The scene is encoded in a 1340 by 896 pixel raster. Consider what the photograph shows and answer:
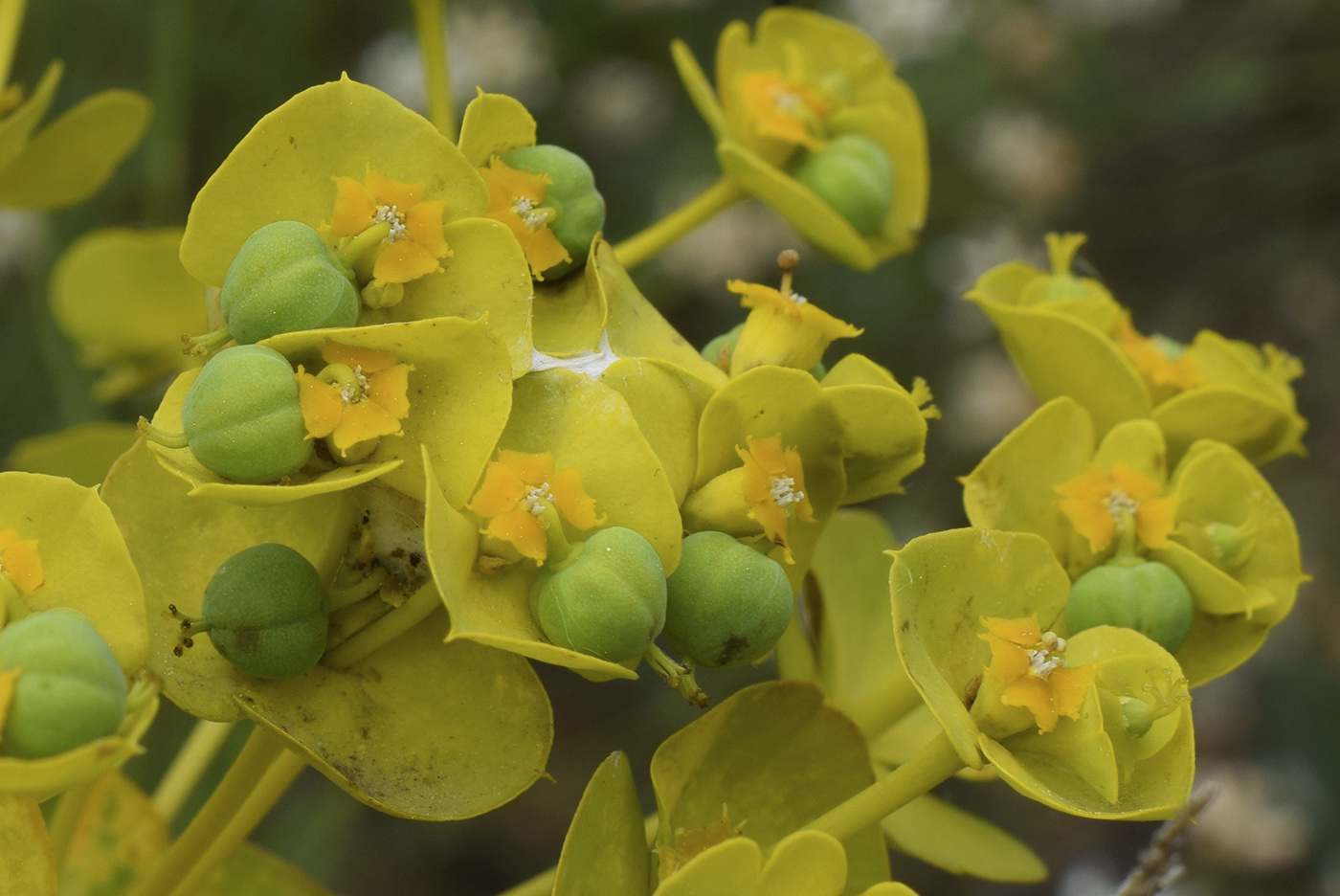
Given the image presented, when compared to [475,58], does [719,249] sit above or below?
below

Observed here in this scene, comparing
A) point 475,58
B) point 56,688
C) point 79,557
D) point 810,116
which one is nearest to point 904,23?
point 475,58

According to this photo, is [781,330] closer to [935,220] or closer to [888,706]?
[888,706]

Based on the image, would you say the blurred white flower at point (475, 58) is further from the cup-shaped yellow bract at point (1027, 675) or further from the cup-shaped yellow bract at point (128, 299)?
the cup-shaped yellow bract at point (1027, 675)

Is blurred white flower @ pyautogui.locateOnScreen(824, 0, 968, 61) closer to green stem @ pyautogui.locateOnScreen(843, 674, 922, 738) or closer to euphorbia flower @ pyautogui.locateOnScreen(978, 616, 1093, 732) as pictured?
green stem @ pyautogui.locateOnScreen(843, 674, 922, 738)

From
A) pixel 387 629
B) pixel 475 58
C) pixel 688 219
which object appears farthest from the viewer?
pixel 475 58

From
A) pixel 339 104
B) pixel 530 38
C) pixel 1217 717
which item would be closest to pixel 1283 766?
pixel 1217 717

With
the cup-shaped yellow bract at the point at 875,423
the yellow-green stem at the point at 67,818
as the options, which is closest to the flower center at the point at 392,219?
the cup-shaped yellow bract at the point at 875,423

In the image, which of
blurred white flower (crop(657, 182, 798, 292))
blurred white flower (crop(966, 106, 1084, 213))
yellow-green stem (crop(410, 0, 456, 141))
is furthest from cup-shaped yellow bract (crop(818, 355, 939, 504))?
blurred white flower (crop(966, 106, 1084, 213))
